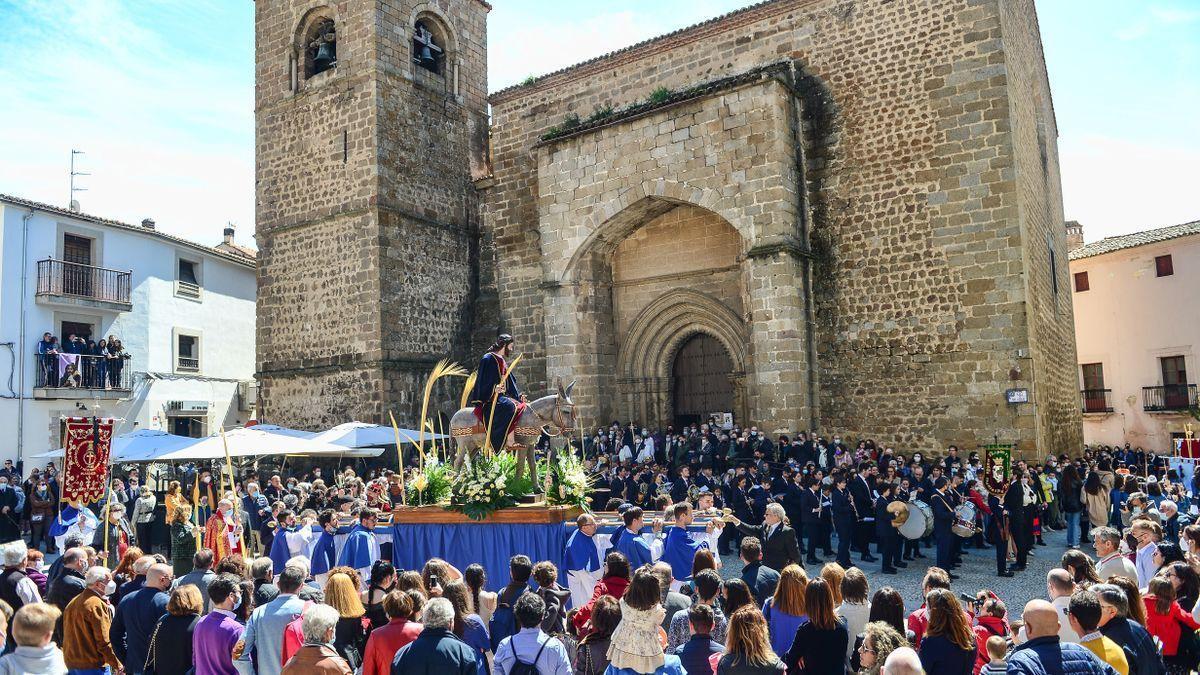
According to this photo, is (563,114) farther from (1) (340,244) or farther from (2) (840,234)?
(2) (840,234)

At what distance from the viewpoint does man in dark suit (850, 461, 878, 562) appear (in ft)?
39.2

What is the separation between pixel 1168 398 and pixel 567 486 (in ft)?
78.1

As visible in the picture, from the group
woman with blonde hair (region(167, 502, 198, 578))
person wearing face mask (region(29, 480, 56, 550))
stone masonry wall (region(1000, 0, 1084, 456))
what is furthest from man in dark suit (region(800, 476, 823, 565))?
person wearing face mask (region(29, 480, 56, 550))

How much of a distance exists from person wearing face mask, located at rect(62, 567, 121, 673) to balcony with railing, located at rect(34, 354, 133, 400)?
1832 cm

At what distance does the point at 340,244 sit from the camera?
65.6 ft

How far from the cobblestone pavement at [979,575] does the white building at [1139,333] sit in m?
16.5

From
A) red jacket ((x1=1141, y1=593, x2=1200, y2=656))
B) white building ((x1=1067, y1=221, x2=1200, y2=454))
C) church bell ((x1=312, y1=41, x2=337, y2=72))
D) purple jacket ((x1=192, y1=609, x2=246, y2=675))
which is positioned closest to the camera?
purple jacket ((x1=192, y1=609, x2=246, y2=675))

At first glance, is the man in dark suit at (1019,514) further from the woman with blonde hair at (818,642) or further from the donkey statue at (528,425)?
the woman with blonde hair at (818,642)

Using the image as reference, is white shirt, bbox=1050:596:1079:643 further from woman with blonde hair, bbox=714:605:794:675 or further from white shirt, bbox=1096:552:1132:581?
woman with blonde hair, bbox=714:605:794:675

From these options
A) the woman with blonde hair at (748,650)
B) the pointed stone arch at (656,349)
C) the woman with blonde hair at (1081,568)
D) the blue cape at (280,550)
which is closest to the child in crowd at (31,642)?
the woman with blonde hair at (748,650)

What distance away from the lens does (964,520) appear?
1111 centimetres

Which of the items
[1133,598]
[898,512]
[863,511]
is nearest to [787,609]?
[1133,598]

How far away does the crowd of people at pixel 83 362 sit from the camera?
2109 cm

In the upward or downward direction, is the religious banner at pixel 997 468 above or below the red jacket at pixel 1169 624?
above
